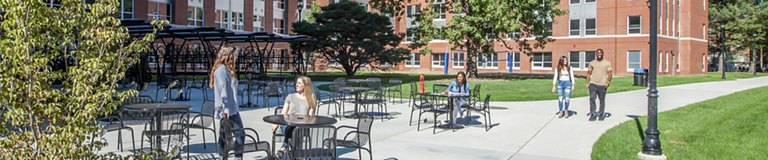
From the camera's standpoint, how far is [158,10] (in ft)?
136

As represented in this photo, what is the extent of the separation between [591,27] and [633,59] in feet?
14.6

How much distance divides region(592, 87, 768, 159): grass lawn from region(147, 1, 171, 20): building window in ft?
118

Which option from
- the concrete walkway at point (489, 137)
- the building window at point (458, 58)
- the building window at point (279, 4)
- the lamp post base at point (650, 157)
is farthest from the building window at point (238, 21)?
the lamp post base at point (650, 157)

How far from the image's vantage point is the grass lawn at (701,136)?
7914 millimetres

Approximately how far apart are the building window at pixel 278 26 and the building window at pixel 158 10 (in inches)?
502

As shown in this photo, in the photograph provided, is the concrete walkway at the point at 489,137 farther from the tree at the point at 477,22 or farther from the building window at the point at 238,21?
the building window at the point at 238,21

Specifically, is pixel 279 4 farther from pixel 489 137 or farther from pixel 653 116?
pixel 653 116

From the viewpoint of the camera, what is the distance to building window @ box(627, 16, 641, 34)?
46125 mm

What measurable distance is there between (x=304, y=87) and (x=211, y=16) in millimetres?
41538

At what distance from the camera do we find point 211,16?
46.2m

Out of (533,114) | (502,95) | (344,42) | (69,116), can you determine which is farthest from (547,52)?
(69,116)

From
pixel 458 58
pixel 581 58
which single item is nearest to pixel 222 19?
pixel 458 58

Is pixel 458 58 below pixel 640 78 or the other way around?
the other way around

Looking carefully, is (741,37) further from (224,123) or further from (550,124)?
(224,123)
